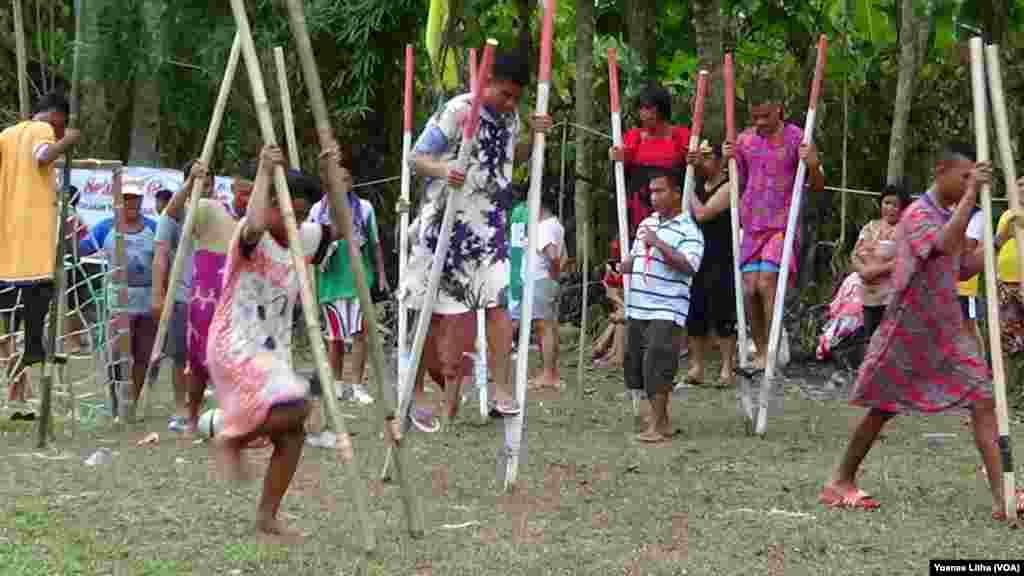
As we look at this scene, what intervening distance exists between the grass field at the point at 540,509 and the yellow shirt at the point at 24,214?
3.31ft

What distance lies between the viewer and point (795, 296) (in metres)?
13.5

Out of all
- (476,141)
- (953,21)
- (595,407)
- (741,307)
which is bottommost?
(595,407)

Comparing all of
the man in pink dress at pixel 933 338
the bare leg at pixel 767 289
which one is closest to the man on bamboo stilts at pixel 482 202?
the man in pink dress at pixel 933 338

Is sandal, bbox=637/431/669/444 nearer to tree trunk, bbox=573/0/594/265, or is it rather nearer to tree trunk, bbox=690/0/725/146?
tree trunk, bbox=690/0/725/146

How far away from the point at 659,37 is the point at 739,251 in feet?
23.8

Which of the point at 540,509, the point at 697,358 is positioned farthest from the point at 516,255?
the point at 540,509

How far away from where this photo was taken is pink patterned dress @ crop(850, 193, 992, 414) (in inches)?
261

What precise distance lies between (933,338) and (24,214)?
568 centimetres

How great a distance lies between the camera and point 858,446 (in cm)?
686

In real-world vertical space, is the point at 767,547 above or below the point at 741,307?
below

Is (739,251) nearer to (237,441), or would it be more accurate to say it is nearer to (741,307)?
(741,307)

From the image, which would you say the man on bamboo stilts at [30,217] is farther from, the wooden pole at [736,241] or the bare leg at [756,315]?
the bare leg at [756,315]

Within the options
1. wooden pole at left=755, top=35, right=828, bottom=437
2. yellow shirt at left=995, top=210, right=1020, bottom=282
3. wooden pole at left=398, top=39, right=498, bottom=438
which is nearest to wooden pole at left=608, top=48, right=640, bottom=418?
wooden pole at left=755, top=35, right=828, bottom=437

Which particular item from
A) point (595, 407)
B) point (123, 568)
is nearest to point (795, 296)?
point (595, 407)
